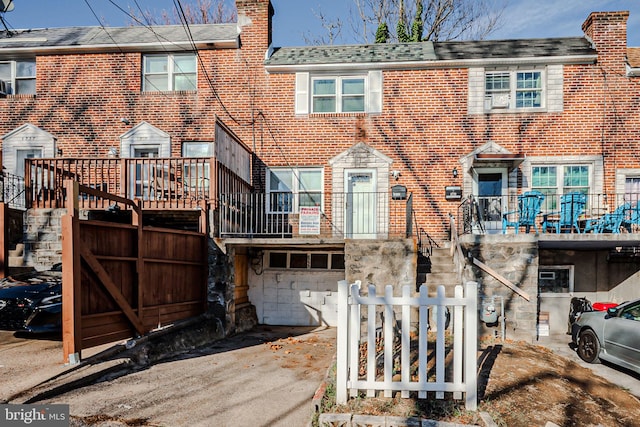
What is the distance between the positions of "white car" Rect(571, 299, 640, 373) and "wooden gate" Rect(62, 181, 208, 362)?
751cm

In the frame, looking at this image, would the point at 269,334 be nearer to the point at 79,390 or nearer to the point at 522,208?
the point at 79,390

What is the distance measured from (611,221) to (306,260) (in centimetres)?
715

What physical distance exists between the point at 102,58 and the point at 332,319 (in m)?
10.1

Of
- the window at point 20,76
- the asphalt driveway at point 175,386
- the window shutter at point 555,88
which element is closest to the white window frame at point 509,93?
the window shutter at point 555,88

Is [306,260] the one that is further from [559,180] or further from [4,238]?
[559,180]

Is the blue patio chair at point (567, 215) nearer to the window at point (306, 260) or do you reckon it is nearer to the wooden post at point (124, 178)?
the window at point (306, 260)

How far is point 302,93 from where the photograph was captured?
1219 centimetres

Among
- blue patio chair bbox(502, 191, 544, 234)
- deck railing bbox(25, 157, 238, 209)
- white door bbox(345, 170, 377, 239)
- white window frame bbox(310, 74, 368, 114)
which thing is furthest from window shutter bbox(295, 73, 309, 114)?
blue patio chair bbox(502, 191, 544, 234)

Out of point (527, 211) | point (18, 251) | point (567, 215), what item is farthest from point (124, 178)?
point (567, 215)

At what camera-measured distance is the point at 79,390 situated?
16.3 ft

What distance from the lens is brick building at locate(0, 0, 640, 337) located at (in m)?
11.1

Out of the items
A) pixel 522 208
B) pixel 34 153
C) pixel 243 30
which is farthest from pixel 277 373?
pixel 34 153

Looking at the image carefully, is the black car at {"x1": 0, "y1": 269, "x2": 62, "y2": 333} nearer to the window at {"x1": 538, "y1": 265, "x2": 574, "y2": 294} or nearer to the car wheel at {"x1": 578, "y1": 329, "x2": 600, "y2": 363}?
the car wheel at {"x1": 578, "y1": 329, "x2": 600, "y2": 363}

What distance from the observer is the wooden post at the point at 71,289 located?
5445 mm
